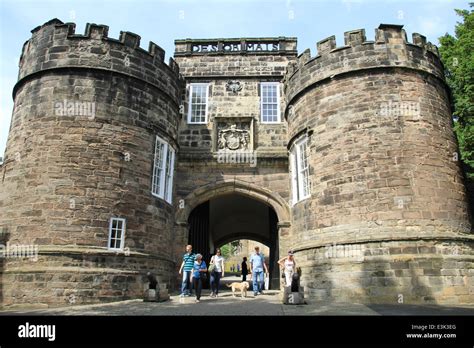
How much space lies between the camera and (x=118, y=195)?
10250mm

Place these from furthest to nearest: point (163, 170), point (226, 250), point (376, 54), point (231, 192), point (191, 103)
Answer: point (226, 250), point (191, 103), point (231, 192), point (163, 170), point (376, 54)

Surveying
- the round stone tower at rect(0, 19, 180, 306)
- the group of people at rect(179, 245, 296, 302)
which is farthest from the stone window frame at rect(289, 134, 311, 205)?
the round stone tower at rect(0, 19, 180, 306)

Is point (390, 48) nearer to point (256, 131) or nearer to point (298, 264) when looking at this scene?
point (256, 131)

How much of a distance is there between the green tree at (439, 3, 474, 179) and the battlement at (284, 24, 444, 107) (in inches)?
60.8

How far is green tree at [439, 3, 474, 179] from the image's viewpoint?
451 inches

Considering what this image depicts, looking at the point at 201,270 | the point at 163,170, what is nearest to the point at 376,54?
the point at 163,170

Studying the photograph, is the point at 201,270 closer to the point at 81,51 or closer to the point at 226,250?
the point at 81,51

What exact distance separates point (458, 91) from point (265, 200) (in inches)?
312

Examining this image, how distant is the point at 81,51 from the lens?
1080 centimetres

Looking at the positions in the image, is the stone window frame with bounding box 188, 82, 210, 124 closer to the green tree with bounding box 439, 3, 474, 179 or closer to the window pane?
the window pane

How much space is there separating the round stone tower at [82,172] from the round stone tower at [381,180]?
500 centimetres

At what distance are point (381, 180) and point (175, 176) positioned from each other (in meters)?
7.27
